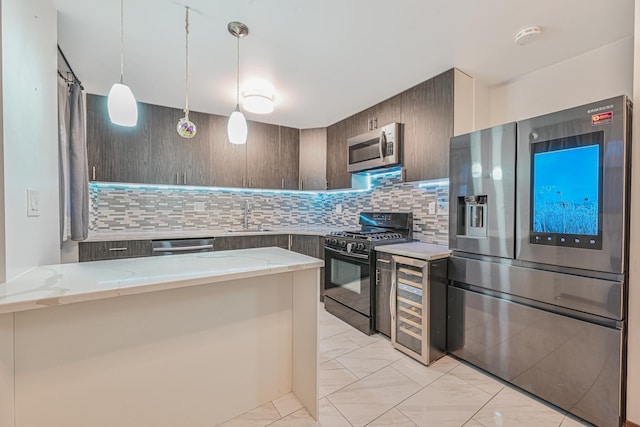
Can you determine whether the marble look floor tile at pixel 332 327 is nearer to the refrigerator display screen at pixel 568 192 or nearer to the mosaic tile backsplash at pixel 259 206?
the mosaic tile backsplash at pixel 259 206

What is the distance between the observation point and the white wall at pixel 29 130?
1.13 m

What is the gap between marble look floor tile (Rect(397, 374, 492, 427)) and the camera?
5.10ft

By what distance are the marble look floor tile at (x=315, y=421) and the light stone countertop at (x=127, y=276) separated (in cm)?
89

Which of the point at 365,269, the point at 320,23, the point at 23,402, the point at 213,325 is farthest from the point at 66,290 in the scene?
the point at 365,269

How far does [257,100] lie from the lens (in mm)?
2629

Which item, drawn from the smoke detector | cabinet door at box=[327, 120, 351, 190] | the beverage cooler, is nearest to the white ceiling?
the smoke detector

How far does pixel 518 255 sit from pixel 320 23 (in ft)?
6.54

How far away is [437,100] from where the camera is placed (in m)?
2.42

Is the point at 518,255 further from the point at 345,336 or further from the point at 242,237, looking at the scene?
the point at 242,237

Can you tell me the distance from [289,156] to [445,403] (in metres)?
3.29

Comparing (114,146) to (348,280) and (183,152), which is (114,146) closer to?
(183,152)

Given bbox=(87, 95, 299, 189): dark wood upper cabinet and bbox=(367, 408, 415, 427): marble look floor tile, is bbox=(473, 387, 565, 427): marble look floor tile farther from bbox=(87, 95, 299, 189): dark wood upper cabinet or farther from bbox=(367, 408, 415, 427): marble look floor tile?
bbox=(87, 95, 299, 189): dark wood upper cabinet

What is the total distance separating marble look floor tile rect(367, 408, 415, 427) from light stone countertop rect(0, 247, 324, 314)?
96 centimetres

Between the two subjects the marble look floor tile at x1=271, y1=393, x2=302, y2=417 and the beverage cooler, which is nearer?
the marble look floor tile at x1=271, y1=393, x2=302, y2=417
